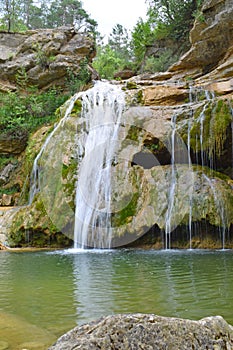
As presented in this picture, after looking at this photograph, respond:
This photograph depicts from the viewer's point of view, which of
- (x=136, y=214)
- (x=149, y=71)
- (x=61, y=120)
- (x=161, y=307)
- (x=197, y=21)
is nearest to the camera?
(x=161, y=307)

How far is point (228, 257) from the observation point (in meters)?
8.95

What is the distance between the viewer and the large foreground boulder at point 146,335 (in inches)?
86.2

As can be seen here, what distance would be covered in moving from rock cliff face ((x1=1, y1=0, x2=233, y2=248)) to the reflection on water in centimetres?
232

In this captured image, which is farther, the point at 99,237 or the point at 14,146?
the point at 14,146

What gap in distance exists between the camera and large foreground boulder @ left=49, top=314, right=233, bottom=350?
2.19 metres

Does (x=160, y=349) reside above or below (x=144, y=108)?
below

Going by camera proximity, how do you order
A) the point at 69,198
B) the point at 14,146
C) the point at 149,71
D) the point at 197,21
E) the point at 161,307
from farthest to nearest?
1. the point at 149,71
2. the point at 14,146
3. the point at 197,21
4. the point at 69,198
5. the point at 161,307

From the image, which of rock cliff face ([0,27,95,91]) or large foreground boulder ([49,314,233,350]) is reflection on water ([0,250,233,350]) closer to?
large foreground boulder ([49,314,233,350])

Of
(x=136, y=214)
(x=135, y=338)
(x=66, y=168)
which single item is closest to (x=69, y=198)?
(x=66, y=168)

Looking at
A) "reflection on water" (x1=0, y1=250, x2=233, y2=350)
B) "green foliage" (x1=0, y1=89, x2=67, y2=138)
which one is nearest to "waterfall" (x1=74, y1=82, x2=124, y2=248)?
"reflection on water" (x1=0, y1=250, x2=233, y2=350)

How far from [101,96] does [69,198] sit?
5426 mm

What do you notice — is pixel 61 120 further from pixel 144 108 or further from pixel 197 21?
pixel 197 21

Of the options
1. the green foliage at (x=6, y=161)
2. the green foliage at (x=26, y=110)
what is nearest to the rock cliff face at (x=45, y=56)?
the green foliage at (x=26, y=110)

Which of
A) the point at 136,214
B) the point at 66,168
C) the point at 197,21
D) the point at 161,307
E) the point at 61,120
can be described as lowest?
the point at 161,307
